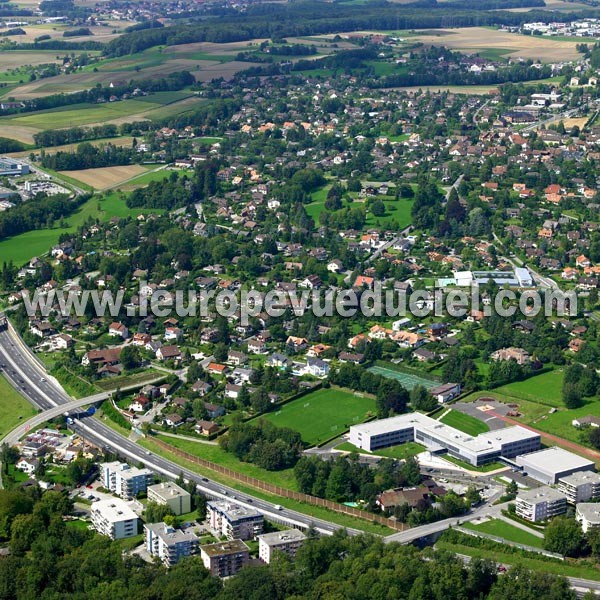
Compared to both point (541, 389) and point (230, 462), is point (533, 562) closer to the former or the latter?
point (230, 462)

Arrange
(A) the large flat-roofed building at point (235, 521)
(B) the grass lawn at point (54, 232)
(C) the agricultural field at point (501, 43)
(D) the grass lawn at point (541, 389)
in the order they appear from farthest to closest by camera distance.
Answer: (C) the agricultural field at point (501, 43) < (B) the grass lawn at point (54, 232) < (D) the grass lawn at point (541, 389) < (A) the large flat-roofed building at point (235, 521)

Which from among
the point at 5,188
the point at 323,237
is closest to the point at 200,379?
the point at 323,237

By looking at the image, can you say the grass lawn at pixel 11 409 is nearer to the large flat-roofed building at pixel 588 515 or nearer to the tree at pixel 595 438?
the tree at pixel 595 438

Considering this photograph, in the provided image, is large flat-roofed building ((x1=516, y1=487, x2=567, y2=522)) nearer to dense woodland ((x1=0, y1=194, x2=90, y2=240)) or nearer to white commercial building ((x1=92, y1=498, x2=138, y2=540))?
white commercial building ((x1=92, y1=498, x2=138, y2=540))

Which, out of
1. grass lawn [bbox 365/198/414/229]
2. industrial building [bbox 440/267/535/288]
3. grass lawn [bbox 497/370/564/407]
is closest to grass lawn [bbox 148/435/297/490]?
grass lawn [bbox 497/370/564/407]

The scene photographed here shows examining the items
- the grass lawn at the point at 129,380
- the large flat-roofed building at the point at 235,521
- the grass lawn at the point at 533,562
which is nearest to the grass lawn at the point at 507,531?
the grass lawn at the point at 533,562

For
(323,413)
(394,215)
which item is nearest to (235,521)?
(323,413)
